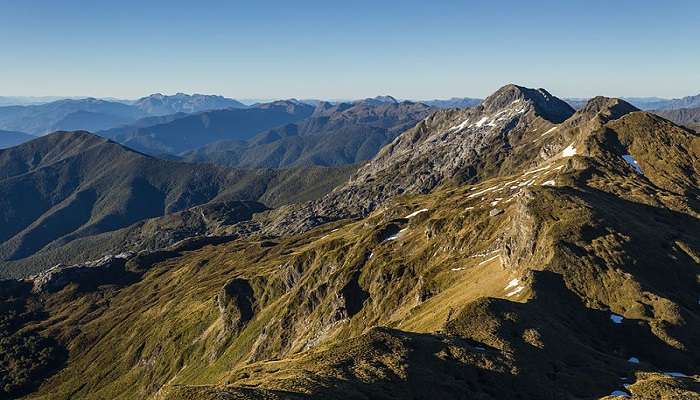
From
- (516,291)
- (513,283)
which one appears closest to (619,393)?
(516,291)

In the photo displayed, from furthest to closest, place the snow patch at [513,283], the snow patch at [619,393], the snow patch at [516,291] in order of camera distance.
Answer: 1. the snow patch at [513,283]
2. the snow patch at [516,291]
3. the snow patch at [619,393]

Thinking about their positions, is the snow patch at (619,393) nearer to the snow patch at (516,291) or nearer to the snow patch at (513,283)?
the snow patch at (516,291)

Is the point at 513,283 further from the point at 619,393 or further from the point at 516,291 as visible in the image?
the point at 619,393

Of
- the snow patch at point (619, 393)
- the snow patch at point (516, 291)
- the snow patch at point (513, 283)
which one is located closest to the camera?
the snow patch at point (619, 393)

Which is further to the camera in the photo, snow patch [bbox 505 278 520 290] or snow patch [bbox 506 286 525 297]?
snow patch [bbox 505 278 520 290]

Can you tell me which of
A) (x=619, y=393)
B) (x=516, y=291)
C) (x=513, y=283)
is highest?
(x=516, y=291)

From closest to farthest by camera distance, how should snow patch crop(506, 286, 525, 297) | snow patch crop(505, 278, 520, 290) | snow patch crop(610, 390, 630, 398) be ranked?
snow patch crop(610, 390, 630, 398), snow patch crop(506, 286, 525, 297), snow patch crop(505, 278, 520, 290)

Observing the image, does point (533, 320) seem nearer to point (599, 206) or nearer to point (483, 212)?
point (599, 206)

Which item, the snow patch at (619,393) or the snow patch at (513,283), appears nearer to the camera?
the snow patch at (619,393)

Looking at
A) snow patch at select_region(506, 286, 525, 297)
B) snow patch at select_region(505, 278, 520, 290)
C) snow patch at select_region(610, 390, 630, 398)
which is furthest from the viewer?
snow patch at select_region(505, 278, 520, 290)

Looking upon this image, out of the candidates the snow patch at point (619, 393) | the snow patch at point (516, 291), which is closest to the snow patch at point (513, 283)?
the snow patch at point (516, 291)

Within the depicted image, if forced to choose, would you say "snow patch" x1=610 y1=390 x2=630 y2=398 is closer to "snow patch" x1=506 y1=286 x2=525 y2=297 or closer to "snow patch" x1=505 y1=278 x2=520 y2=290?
"snow patch" x1=506 y1=286 x2=525 y2=297

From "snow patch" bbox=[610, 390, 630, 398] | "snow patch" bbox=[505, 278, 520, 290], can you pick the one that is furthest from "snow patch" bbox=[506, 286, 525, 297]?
"snow patch" bbox=[610, 390, 630, 398]
